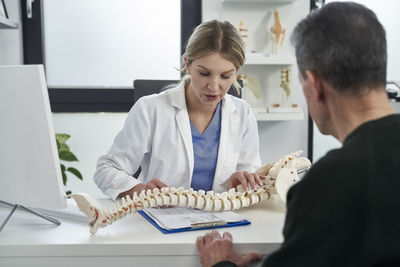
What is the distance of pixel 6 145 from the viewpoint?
3.58 feet

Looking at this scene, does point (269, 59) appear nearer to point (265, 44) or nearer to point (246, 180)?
point (265, 44)

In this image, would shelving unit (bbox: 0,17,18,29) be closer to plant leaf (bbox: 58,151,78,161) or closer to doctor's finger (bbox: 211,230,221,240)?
plant leaf (bbox: 58,151,78,161)

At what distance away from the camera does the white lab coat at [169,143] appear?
5.46 feet

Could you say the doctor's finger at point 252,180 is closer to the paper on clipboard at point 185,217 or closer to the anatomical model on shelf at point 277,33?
the paper on clipboard at point 185,217

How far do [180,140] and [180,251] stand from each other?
2.47ft

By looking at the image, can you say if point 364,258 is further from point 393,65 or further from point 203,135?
point 393,65

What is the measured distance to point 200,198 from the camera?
1.24 meters

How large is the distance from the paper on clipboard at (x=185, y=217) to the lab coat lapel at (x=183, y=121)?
42cm

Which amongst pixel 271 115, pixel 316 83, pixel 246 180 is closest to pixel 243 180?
pixel 246 180

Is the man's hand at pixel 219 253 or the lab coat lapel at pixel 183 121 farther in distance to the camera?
the lab coat lapel at pixel 183 121

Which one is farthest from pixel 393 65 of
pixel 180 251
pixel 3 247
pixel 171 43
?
pixel 3 247

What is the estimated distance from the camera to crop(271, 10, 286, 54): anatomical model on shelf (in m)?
2.74

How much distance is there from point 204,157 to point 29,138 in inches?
32.2

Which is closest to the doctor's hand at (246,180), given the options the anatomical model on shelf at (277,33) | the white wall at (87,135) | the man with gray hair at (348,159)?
the man with gray hair at (348,159)
